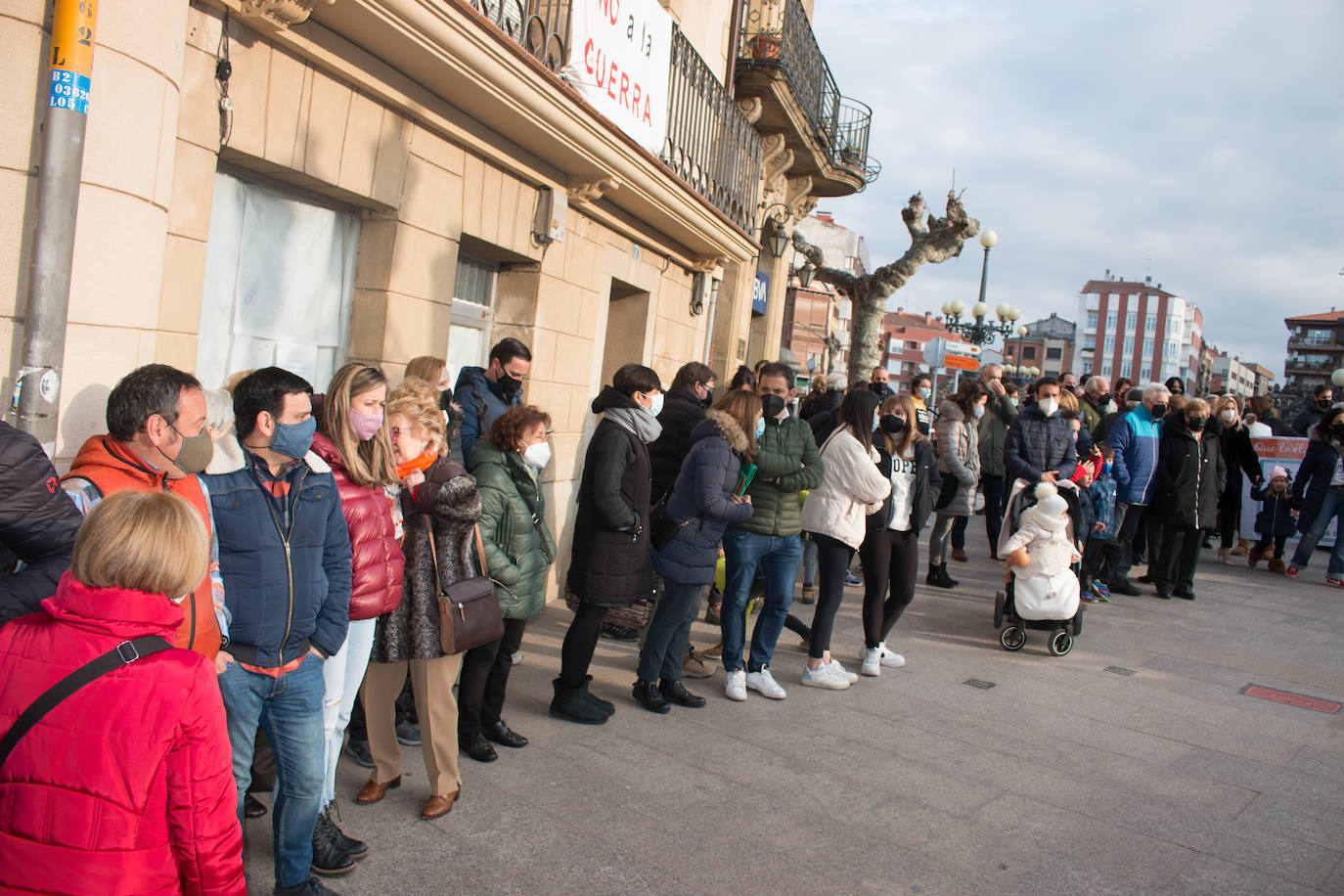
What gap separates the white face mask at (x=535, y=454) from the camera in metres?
4.46

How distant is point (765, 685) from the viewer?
587 centimetres

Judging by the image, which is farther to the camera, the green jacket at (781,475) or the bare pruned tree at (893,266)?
the bare pruned tree at (893,266)

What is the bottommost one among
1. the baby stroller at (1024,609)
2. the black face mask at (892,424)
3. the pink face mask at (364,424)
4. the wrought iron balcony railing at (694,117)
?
the baby stroller at (1024,609)

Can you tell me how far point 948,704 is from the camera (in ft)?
19.8

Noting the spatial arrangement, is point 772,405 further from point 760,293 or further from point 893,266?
point 893,266

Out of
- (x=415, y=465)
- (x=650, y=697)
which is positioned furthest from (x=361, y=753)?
(x=650, y=697)

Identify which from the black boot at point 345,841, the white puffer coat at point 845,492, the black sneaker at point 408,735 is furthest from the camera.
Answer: the white puffer coat at point 845,492

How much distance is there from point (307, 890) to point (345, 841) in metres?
0.34

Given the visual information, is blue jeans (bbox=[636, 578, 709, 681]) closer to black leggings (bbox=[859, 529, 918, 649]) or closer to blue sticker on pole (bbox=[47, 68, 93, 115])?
black leggings (bbox=[859, 529, 918, 649])

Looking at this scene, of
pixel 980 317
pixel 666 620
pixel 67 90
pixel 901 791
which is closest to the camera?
pixel 67 90

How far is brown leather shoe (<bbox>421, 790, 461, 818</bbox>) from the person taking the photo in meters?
3.92

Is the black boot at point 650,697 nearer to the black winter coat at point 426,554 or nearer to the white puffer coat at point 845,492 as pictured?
the white puffer coat at point 845,492

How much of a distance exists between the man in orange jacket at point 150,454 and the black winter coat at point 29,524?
94mm

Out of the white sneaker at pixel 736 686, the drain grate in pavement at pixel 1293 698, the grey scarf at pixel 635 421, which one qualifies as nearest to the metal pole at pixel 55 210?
the grey scarf at pixel 635 421
